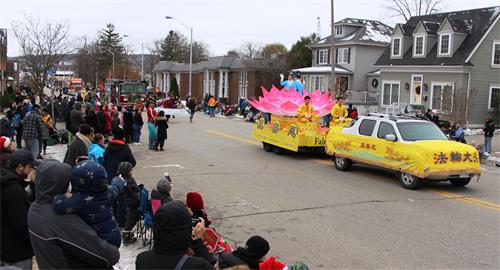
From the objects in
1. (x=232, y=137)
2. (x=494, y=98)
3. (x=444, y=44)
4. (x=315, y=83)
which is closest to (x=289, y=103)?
(x=232, y=137)

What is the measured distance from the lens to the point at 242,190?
11.4 m

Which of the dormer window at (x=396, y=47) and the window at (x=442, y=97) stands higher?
the dormer window at (x=396, y=47)

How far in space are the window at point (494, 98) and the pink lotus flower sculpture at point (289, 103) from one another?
20124mm

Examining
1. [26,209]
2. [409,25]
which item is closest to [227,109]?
[409,25]

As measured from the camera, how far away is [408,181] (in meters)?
11.7

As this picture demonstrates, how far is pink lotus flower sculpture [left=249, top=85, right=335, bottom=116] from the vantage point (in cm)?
1698

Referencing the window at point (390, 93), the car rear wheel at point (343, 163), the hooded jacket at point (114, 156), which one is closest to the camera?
the hooded jacket at point (114, 156)

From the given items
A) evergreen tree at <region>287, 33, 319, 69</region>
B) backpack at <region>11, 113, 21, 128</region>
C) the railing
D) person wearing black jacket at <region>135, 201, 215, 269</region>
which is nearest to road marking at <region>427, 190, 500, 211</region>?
person wearing black jacket at <region>135, 201, 215, 269</region>

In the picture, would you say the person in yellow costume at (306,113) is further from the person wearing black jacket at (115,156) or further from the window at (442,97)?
the window at (442,97)

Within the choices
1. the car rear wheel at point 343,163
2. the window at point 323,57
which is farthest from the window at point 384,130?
the window at point 323,57

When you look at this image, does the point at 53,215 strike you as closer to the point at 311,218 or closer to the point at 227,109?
the point at 311,218

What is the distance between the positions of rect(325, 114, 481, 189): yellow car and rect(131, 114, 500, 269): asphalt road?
422 millimetres

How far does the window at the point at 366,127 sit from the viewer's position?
519 inches

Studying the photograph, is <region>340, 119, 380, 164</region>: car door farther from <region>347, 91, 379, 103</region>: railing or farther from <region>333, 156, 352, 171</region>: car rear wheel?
<region>347, 91, 379, 103</region>: railing
